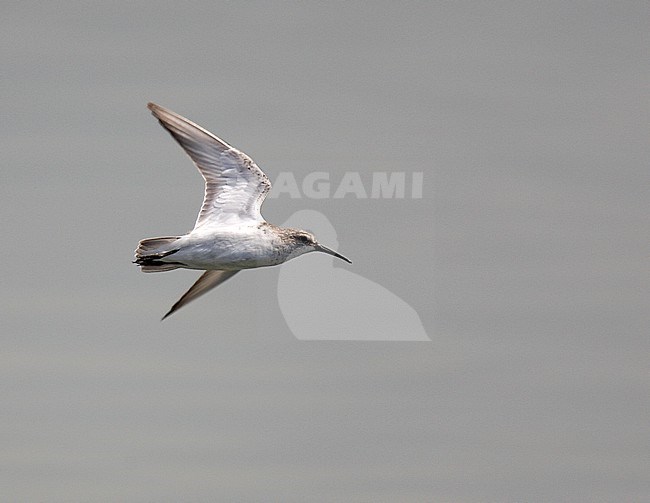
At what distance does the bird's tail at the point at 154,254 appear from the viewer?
4.50m

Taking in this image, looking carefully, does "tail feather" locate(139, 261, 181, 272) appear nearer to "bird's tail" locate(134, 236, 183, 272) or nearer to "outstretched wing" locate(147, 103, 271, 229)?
"bird's tail" locate(134, 236, 183, 272)

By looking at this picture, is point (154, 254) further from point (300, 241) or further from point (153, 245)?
point (300, 241)

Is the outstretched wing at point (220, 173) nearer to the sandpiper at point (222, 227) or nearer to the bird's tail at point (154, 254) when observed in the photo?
the sandpiper at point (222, 227)

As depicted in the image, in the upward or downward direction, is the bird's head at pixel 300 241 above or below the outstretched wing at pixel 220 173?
below

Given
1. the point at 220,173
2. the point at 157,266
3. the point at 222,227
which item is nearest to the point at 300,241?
the point at 222,227

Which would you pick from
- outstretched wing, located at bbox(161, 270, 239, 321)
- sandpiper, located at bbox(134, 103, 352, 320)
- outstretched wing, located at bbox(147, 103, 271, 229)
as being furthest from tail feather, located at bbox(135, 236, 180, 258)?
outstretched wing, located at bbox(161, 270, 239, 321)

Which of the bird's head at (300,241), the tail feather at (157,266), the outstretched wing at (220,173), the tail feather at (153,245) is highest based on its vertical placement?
the outstretched wing at (220,173)

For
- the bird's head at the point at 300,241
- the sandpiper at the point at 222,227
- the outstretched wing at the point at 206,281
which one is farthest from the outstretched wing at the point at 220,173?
the outstretched wing at the point at 206,281

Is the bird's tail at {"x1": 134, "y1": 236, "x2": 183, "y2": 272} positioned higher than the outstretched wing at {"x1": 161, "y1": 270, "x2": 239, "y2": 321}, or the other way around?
the outstretched wing at {"x1": 161, "y1": 270, "x2": 239, "y2": 321}

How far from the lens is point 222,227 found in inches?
182

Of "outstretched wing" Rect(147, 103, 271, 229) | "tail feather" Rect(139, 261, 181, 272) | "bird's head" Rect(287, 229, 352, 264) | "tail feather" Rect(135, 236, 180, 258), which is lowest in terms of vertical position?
"tail feather" Rect(139, 261, 181, 272)

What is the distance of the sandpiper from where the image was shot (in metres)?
4.48

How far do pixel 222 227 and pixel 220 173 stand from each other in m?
0.28

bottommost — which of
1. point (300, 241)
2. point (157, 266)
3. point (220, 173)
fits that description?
point (157, 266)
